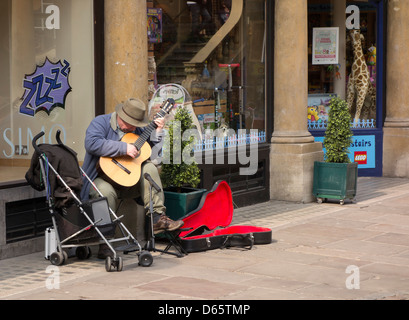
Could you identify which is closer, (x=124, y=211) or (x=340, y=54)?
(x=124, y=211)

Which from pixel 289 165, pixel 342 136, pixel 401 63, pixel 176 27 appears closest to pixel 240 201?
pixel 289 165

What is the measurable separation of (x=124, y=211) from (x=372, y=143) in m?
6.50

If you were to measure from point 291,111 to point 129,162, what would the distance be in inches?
168

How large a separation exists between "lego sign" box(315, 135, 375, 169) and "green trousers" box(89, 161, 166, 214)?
6.55 m

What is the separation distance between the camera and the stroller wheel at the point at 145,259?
25.1 ft

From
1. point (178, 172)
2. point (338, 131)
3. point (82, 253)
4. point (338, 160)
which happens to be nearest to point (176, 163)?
point (178, 172)

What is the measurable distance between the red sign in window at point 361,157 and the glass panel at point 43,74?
20.2ft

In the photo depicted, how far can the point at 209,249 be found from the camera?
8.49m

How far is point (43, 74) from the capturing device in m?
9.08

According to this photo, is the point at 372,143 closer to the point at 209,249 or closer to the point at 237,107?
the point at 237,107

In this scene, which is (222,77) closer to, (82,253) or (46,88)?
(46,88)

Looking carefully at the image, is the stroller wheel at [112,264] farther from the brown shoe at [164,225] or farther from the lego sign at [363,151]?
the lego sign at [363,151]

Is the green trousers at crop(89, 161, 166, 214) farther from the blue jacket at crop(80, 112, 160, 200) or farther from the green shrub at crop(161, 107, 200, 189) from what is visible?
the green shrub at crop(161, 107, 200, 189)

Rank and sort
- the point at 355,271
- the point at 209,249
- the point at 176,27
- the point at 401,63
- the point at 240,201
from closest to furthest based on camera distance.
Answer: the point at 355,271
the point at 209,249
the point at 176,27
the point at 240,201
the point at 401,63
